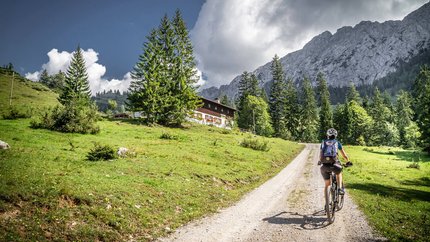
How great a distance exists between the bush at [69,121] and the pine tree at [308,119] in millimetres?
82413

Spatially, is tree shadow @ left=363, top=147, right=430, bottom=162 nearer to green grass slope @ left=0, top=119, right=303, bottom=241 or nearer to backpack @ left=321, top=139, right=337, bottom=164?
green grass slope @ left=0, top=119, right=303, bottom=241

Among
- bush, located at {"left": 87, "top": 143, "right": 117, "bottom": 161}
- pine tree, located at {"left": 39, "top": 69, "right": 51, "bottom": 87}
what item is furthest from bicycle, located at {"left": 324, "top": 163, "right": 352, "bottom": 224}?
pine tree, located at {"left": 39, "top": 69, "right": 51, "bottom": 87}

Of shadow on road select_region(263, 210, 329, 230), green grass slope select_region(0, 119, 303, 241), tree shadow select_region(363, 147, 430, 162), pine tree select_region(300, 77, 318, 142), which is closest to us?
green grass slope select_region(0, 119, 303, 241)

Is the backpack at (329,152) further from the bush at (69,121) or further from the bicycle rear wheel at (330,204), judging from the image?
the bush at (69,121)

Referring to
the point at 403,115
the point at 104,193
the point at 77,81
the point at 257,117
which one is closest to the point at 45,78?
the point at 77,81

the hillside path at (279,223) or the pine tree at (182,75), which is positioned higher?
the pine tree at (182,75)

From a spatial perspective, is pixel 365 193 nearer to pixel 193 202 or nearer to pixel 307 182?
pixel 307 182

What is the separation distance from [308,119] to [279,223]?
96274 millimetres

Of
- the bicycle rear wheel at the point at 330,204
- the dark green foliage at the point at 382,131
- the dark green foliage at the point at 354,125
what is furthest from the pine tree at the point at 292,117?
the bicycle rear wheel at the point at 330,204

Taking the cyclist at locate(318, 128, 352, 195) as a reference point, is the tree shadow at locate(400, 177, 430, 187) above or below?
below

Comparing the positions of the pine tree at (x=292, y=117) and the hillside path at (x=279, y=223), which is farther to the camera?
the pine tree at (x=292, y=117)

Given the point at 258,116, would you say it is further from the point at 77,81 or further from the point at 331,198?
the point at 331,198

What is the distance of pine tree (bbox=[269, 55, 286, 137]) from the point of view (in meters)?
90.5

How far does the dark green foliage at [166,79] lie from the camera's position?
5000cm
